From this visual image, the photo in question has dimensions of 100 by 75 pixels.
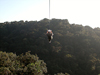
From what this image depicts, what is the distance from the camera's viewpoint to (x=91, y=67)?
2675cm

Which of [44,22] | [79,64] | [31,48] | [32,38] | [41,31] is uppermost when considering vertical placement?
[44,22]

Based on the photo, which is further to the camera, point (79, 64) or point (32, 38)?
point (32, 38)

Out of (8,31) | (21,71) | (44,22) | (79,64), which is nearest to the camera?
(21,71)

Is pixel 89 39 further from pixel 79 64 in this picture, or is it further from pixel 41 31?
pixel 41 31

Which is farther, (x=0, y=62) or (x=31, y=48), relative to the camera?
(x=31, y=48)

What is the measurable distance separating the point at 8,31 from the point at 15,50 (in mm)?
24039

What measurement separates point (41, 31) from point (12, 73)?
36461 millimetres

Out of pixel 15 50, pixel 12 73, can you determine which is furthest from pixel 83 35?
pixel 12 73

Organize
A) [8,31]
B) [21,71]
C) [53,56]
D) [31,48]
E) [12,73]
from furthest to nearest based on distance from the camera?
[8,31] < [31,48] < [53,56] < [21,71] < [12,73]

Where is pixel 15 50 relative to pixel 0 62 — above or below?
below

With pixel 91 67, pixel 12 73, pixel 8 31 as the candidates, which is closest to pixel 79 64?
pixel 91 67

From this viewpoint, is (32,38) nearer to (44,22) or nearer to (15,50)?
Answer: (15,50)

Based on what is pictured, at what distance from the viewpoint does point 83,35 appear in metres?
39.4

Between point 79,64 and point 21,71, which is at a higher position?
point 21,71
